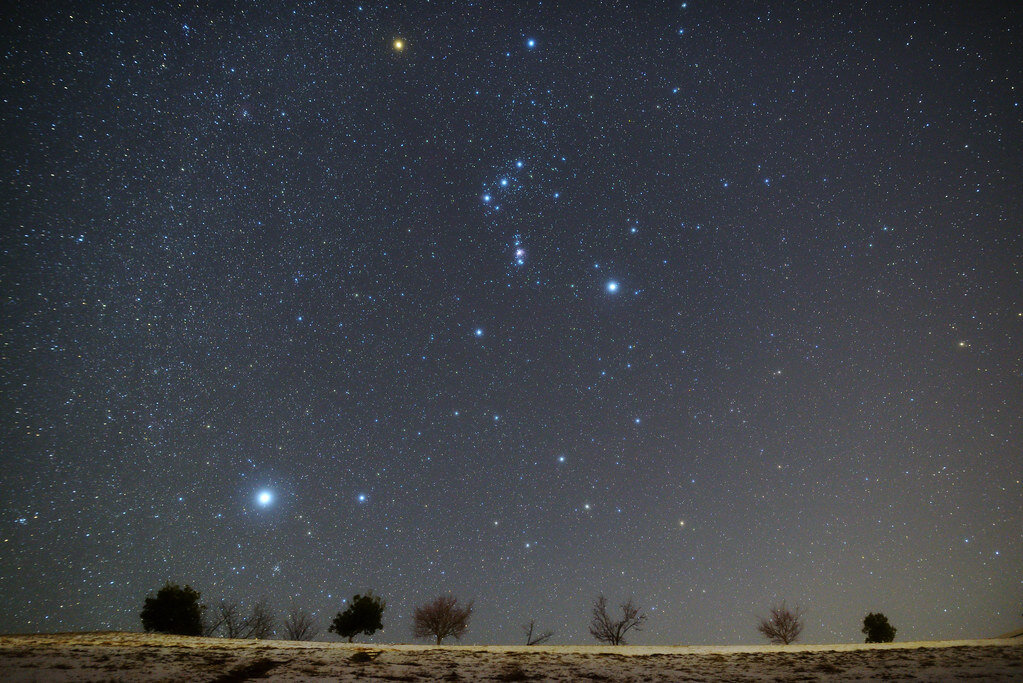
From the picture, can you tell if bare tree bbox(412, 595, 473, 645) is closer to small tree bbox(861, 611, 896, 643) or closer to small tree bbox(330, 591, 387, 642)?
small tree bbox(330, 591, 387, 642)

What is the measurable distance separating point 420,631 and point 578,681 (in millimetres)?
36119

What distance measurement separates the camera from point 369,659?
1559 cm

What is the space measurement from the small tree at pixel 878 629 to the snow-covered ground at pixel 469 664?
20522mm

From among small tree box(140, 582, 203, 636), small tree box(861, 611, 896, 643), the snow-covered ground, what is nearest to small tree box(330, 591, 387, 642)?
small tree box(140, 582, 203, 636)

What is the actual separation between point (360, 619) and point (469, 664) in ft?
80.3

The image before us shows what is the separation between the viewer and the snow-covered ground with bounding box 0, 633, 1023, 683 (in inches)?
496

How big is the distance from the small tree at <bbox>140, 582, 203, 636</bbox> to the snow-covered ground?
13797 mm

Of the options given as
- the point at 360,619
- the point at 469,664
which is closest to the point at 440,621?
the point at 360,619

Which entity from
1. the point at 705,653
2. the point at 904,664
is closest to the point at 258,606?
the point at 705,653

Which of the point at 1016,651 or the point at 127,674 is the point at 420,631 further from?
the point at 1016,651

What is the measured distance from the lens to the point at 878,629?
34.6 meters

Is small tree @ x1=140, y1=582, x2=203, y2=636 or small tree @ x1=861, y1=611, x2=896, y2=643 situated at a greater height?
small tree @ x1=140, y1=582, x2=203, y2=636

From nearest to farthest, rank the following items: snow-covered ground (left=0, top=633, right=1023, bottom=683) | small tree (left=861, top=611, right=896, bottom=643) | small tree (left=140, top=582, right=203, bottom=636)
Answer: snow-covered ground (left=0, top=633, right=1023, bottom=683) < small tree (left=140, top=582, right=203, bottom=636) < small tree (left=861, top=611, right=896, bottom=643)

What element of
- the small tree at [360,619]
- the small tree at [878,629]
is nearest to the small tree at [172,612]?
the small tree at [360,619]
